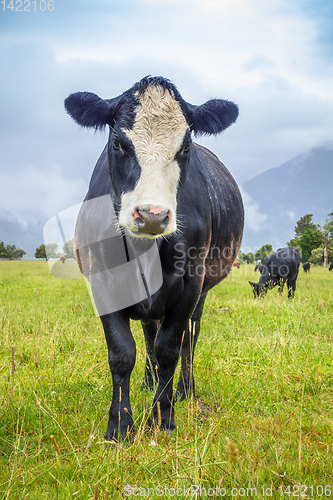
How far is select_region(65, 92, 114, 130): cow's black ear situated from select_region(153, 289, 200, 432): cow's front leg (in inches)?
65.5

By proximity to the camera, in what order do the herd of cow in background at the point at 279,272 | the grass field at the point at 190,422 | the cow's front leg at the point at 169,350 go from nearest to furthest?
the grass field at the point at 190,422, the cow's front leg at the point at 169,350, the herd of cow in background at the point at 279,272

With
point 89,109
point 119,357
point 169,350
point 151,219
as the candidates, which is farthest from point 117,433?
point 89,109

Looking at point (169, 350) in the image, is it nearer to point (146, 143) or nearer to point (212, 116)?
point (146, 143)

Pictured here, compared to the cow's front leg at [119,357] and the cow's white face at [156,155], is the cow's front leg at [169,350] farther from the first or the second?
the cow's white face at [156,155]

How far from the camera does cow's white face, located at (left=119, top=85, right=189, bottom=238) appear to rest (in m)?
2.96

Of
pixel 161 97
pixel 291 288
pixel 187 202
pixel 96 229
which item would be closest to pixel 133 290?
pixel 96 229

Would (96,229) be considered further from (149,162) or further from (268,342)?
(268,342)

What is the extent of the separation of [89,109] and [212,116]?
113cm

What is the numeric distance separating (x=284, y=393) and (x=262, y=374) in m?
0.61

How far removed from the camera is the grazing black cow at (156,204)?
3.13 m

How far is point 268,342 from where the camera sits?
19.4 feet

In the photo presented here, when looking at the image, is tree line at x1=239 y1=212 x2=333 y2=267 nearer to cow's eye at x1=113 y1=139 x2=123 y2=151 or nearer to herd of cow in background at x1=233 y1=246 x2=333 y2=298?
herd of cow in background at x1=233 y1=246 x2=333 y2=298

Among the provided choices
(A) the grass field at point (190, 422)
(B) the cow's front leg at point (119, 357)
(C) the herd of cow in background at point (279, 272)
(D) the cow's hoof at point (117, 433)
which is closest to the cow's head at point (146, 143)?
(B) the cow's front leg at point (119, 357)

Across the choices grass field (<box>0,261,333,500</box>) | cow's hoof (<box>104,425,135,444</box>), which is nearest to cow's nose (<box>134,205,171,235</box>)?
grass field (<box>0,261,333,500</box>)
